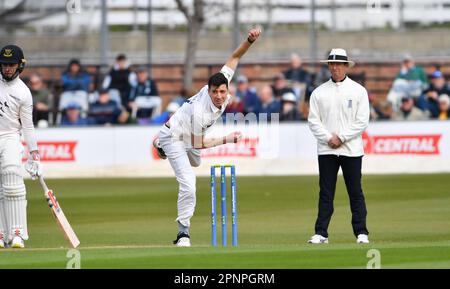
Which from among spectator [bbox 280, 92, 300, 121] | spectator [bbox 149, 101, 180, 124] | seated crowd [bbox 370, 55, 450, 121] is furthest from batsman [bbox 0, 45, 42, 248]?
seated crowd [bbox 370, 55, 450, 121]

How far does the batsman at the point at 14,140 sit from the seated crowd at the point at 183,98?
1400 cm

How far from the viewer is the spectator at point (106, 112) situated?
29.3 meters

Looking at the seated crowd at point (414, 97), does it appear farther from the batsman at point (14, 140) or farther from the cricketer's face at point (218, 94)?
the batsman at point (14, 140)

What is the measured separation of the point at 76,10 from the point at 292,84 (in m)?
5.55

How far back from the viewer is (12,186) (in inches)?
591

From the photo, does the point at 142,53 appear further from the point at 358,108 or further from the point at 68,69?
the point at 358,108

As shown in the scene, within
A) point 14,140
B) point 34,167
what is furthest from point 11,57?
point 34,167

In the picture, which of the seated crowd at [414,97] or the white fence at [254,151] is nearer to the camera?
the white fence at [254,151]

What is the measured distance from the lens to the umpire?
15.0m

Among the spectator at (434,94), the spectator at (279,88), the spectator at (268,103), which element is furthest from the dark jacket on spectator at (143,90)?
the spectator at (434,94)

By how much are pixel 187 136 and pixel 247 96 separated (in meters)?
15.0

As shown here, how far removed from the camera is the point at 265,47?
36.5 metres

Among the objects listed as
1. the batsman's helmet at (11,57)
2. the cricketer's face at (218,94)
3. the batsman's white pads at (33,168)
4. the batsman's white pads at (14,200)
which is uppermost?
the batsman's helmet at (11,57)

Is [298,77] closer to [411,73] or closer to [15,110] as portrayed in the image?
[411,73]
